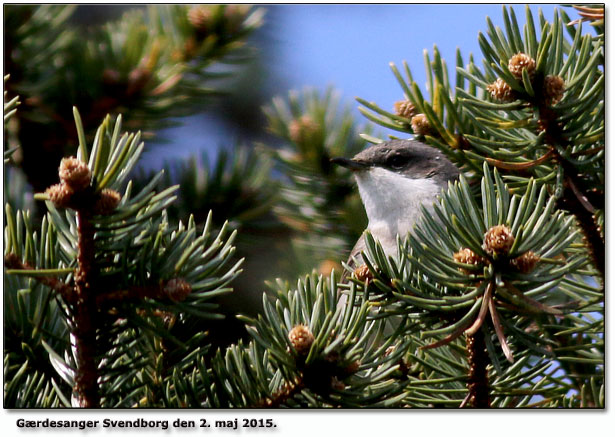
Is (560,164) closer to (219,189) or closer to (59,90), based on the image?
(219,189)

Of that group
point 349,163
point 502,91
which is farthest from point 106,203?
point 349,163

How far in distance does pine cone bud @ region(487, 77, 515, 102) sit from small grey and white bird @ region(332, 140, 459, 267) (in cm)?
116

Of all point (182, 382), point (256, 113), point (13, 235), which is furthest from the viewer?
point (256, 113)

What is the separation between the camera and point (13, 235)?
1476mm

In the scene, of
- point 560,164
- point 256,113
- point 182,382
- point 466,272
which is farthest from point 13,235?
point 256,113

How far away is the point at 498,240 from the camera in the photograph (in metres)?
1.46

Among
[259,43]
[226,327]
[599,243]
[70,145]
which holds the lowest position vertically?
[226,327]

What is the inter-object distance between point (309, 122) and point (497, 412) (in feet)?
5.35

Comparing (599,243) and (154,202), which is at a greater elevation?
(154,202)

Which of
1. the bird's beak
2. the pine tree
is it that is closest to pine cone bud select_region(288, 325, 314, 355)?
the pine tree

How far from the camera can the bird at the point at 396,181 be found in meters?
3.14

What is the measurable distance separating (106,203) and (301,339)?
483mm

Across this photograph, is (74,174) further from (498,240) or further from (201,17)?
(201,17)

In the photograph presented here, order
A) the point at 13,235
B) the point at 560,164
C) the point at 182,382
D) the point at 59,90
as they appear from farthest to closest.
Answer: the point at 59,90 < the point at 560,164 < the point at 182,382 < the point at 13,235
